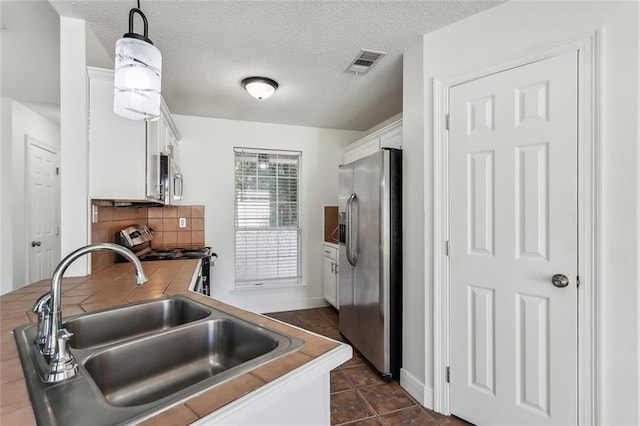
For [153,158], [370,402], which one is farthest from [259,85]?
[370,402]

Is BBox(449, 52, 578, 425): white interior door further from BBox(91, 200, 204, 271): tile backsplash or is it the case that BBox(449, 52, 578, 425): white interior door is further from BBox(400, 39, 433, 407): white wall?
BBox(91, 200, 204, 271): tile backsplash

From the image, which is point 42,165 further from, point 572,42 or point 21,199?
point 572,42

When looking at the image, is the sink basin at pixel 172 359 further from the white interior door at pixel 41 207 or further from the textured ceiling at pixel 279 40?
the white interior door at pixel 41 207

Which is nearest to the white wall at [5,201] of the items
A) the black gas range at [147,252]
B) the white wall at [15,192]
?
the white wall at [15,192]

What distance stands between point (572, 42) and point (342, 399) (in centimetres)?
244

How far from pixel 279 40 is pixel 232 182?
206cm

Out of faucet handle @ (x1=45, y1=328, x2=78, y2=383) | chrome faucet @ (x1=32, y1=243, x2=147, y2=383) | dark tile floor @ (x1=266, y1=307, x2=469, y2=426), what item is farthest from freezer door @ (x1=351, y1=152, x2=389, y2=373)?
faucet handle @ (x1=45, y1=328, x2=78, y2=383)

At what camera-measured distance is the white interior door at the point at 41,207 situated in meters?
2.60

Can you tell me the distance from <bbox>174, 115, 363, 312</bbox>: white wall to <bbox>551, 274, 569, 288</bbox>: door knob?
2838 millimetres

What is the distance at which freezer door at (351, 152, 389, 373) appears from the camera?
7.47 feet

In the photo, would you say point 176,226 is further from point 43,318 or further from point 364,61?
point 43,318

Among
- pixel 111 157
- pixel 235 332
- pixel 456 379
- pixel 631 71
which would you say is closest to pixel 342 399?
pixel 456 379

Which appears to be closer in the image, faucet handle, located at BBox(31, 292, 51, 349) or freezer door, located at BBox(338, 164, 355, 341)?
faucet handle, located at BBox(31, 292, 51, 349)

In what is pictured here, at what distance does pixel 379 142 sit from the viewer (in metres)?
3.02
